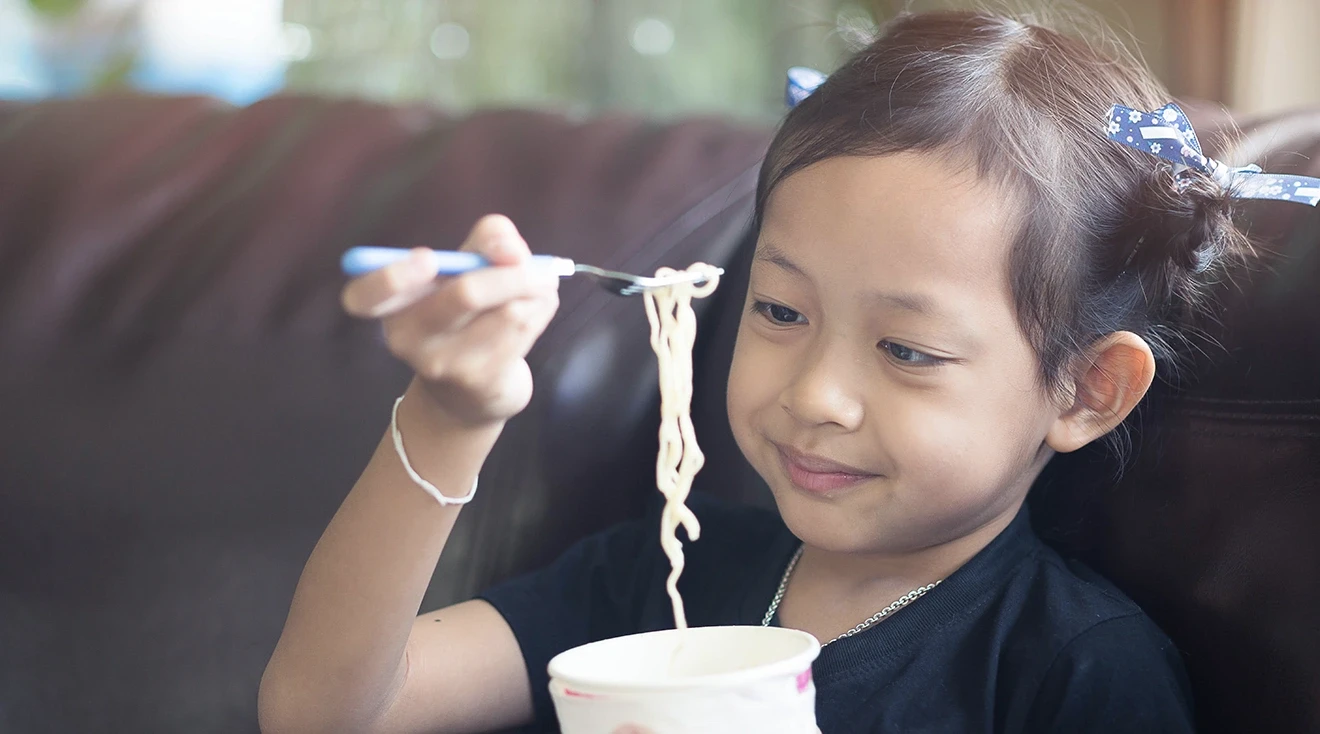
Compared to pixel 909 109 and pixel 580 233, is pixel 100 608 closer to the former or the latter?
pixel 580 233

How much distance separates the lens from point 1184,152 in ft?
3.07

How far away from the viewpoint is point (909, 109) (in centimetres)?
92

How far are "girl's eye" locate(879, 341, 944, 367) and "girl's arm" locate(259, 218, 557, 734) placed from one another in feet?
0.91

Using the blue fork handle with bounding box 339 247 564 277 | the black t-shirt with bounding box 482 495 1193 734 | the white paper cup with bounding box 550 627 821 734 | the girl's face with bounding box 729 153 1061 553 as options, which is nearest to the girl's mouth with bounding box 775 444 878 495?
the girl's face with bounding box 729 153 1061 553

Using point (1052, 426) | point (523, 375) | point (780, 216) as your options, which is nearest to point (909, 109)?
point (780, 216)

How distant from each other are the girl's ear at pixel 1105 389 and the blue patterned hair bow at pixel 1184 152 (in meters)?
0.14

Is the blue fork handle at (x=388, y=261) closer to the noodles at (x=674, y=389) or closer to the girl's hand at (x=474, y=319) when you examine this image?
the girl's hand at (x=474, y=319)

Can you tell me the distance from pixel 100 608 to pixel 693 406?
616 millimetres

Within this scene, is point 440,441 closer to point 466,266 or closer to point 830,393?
point 466,266

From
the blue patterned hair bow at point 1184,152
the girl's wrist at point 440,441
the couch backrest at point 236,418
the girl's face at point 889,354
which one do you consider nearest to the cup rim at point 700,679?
the girl's wrist at point 440,441

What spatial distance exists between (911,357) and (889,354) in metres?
0.02

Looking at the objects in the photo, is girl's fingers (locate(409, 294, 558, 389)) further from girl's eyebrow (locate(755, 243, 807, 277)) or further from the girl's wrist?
girl's eyebrow (locate(755, 243, 807, 277))

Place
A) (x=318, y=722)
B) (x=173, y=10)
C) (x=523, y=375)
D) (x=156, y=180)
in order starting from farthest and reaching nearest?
(x=173, y=10) → (x=156, y=180) → (x=318, y=722) → (x=523, y=375)

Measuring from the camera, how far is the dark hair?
909mm
